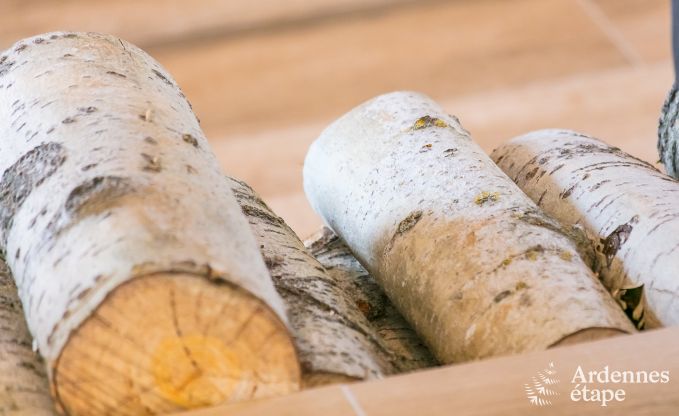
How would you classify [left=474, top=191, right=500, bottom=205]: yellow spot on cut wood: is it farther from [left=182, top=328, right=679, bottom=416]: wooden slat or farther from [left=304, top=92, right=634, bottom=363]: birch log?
[left=182, top=328, right=679, bottom=416]: wooden slat

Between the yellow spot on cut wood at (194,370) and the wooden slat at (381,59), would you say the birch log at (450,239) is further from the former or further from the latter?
the wooden slat at (381,59)

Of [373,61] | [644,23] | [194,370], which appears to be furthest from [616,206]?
[644,23]

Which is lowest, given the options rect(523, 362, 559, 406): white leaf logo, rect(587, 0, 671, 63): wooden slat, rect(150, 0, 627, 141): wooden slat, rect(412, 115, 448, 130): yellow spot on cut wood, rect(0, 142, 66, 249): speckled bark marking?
rect(523, 362, 559, 406): white leaf logo

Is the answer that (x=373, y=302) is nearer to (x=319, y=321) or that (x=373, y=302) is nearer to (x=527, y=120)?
(x=319, y=321)

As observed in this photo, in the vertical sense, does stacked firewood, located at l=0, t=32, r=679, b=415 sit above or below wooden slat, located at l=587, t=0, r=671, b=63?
below

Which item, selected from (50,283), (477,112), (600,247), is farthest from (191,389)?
(477,112)

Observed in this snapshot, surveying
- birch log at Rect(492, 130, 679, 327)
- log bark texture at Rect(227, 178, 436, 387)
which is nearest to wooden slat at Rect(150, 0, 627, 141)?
birch log at Rect(492, 130, 679, 327)

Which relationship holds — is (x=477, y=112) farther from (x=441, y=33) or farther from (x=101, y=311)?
(x=101, y=311)
